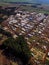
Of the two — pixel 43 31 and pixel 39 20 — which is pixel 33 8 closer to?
pixel 39 20

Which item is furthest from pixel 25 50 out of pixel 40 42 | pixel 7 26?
pixel 7 26

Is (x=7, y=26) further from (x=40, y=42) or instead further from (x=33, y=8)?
(x=33, y=8)

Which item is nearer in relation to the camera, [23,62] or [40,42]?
[23,62]

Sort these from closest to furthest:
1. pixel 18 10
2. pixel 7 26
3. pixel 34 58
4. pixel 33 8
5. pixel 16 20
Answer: pixel 34 58 → pixel 7 26 → pixel 16 20 → pixel 18 10 → pixel 33 8

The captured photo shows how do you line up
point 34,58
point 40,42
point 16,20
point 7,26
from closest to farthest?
point 34,58, point 40,42, point 7,26, point 16,20

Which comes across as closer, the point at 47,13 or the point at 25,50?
the point at 25,50

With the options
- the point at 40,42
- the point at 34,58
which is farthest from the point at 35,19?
the point at 34,58

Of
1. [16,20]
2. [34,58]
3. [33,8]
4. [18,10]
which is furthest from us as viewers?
[33,8]

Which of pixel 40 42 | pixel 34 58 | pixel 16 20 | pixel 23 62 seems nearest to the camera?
pixel 23 62
